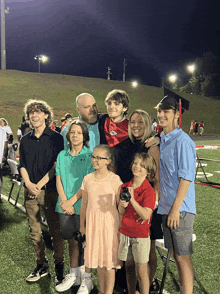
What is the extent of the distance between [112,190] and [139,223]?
0.40 metres

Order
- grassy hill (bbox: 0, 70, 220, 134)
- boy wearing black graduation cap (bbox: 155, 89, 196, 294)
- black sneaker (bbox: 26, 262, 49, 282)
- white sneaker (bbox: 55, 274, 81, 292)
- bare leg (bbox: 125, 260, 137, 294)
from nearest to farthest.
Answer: boy wearing black graduation cap (bbox: 155, 89, 196, 294) → bare leg (bbox: 125, 260, 137, 294) → white sneaker (bbox: 55, 274, 81, 292) → black sneaker (bbox: 26, 262, 49, 282) → grassy hill (bbox: 0, 70, 220, 134)

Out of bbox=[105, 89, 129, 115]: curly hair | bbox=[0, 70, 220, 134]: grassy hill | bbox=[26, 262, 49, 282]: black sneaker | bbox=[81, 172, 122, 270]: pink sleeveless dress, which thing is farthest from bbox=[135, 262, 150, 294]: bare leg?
bbox=[0, 70, 220, 134]: grassy hill

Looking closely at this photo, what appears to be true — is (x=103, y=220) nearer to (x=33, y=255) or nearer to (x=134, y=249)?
(x=134, y=249)

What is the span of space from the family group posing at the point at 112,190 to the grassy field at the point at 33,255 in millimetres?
239

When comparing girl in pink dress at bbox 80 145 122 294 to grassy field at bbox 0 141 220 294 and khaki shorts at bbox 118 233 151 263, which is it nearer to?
khaki shorts at bbox 118 233 151 263

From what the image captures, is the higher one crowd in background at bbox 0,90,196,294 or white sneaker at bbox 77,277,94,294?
crowd in background at bbox 0,90,196,294

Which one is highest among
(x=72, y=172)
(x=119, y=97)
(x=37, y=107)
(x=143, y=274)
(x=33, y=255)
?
(x=119, y=97)

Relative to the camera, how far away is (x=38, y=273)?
350cm

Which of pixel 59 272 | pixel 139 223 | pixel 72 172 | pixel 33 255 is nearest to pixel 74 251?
pixel 59 272

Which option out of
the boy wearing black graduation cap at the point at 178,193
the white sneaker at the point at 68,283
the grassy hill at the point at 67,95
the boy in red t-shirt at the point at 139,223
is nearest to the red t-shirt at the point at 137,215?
the boy in red t-shirt at the point at 139,223

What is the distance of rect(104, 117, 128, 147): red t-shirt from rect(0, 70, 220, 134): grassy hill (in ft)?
109

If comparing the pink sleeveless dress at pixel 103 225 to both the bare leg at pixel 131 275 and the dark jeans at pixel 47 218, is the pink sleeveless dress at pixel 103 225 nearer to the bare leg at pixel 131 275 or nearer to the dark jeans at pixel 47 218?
the bare leg at pixel 131 275

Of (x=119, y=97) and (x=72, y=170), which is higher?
(x=119, y=97)

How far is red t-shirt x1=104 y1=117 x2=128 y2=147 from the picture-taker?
300cm
